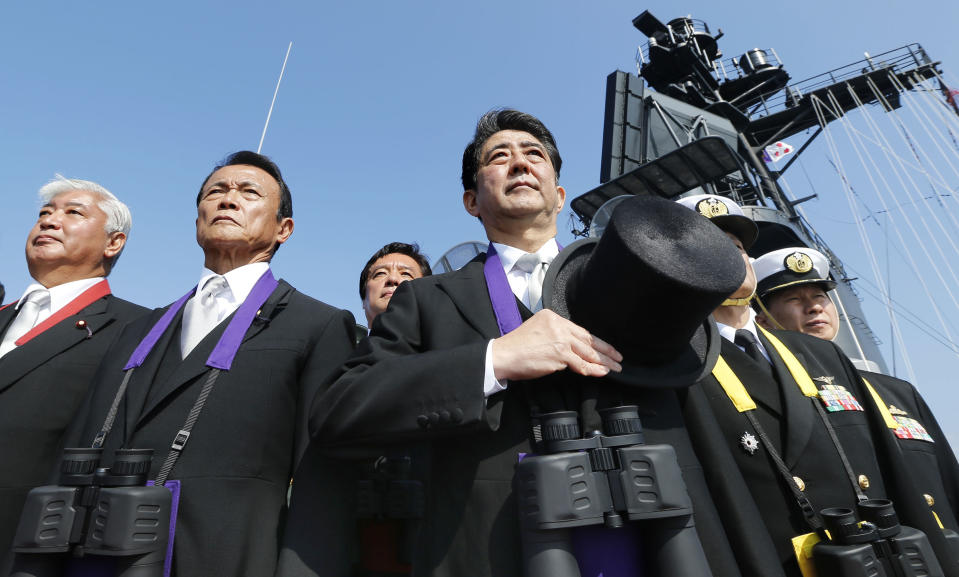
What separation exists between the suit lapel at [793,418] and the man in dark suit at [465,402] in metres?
0.85

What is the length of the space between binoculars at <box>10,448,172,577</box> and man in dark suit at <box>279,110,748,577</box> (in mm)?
429

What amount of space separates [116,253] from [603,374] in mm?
3730

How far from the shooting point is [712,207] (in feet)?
10.9

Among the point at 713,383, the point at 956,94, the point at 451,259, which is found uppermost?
the point at 956,94

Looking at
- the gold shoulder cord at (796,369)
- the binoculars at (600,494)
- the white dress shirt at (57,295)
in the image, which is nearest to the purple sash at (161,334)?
the white dress shirt at (57,295)

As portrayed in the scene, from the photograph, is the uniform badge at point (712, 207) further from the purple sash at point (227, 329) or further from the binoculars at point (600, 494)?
the purple sash at point (227, 329)

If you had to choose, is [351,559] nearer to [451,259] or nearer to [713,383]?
[713,383]

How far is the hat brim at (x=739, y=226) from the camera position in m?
3.26

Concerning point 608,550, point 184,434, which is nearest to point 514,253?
point 608,550

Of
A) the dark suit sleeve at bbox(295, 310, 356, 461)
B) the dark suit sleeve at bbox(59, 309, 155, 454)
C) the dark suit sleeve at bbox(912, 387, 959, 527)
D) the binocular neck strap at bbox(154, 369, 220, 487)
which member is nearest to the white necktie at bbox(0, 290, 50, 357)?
the dark suit sleeve at bbox(59, 309, 155, 454)

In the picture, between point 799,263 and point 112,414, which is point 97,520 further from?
point 799,263

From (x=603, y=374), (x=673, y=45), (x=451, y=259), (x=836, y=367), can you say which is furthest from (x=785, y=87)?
(x=603, y=374)

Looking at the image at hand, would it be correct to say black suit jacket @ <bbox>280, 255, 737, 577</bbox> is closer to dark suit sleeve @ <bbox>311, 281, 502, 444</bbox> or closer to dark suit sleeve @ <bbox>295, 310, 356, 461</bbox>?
dark suit sleeve @ <bbox>311, 281, 502, 444</bbox>

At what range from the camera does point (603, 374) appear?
153 centimetres
